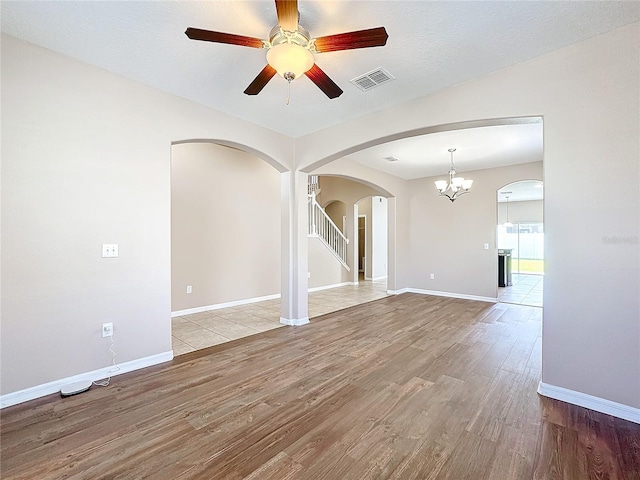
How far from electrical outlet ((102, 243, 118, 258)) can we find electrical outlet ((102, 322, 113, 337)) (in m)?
0.65

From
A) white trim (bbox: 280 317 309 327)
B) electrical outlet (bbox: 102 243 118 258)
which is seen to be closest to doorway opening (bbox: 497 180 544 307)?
white trim (bbox: 280 317 309 327)

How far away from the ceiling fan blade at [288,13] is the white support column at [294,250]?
2.69m

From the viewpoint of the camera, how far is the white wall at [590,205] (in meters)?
2.09

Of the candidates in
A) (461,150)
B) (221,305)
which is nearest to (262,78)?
(461,150)

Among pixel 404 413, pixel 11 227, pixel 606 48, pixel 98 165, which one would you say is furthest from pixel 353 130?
pixel 11 227

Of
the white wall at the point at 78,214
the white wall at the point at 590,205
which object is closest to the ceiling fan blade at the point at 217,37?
the white wall at the point at 78,214

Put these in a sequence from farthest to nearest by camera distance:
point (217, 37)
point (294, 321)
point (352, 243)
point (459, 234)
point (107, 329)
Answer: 1. point (352, 243)
2. point (459, 234)
3. point (294, 321)
4. point (107, 329)
5. point (217, 37)

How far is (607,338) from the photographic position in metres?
2.17

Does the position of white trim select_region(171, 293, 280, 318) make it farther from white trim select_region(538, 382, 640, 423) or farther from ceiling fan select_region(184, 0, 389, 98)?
white trim select_region(538, 382, 640, 423)

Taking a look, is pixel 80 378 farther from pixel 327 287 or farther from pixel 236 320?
pixel 327 287

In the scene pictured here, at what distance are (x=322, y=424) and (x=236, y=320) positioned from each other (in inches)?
118

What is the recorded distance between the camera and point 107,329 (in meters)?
2.72

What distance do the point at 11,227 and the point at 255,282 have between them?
4.12 metres

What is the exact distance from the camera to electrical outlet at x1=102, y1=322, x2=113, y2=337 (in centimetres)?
270
